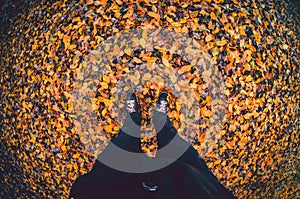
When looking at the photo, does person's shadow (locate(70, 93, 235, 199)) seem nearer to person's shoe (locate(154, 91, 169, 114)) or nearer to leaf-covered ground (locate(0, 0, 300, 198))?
person's shoe (locate(154, 91, 169, 114))

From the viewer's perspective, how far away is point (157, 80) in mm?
2709

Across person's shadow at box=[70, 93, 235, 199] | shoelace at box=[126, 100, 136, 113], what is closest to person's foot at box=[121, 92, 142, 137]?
shoelace at box=[126, 100, 136, 113]

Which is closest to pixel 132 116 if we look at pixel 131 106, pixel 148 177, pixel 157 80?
pixel 131 106

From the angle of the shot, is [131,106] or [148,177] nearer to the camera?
[148,177]

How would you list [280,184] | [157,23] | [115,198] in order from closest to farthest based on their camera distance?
[115,198]
[157,23]
[280,184]

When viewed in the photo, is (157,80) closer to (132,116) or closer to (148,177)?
(132,116)

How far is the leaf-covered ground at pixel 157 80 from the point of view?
2.64 metres

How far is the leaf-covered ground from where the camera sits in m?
2.64

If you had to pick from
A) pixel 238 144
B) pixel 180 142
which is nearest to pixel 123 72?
pixel 180 142

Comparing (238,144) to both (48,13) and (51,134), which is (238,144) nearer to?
(51,134)

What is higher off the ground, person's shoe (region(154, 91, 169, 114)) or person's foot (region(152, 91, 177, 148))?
person's shoe (region(154, 91, 169, 114))

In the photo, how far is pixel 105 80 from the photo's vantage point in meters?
2.69

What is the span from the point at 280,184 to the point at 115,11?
6.03 ft

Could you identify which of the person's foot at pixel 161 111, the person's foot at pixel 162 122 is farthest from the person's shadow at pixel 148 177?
the person's foot at pixel 161 111
